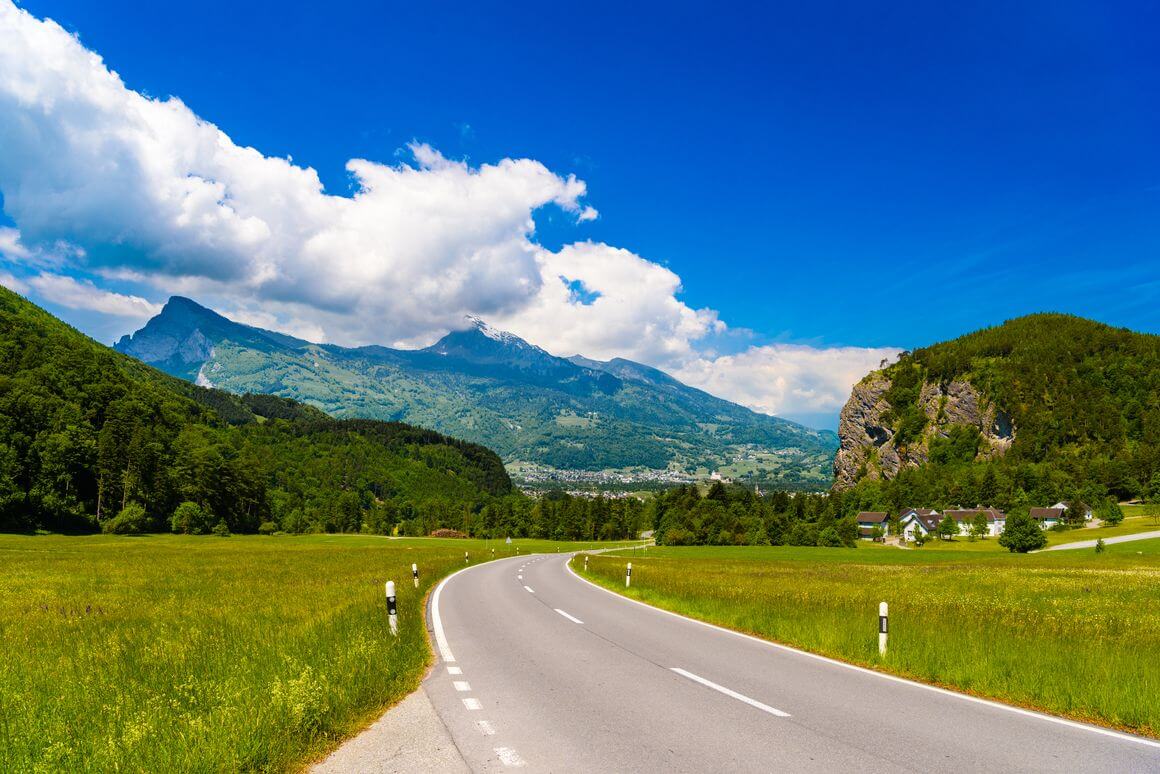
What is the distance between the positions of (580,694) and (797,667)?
4.73 m

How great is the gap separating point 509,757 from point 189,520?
92673 millimetres

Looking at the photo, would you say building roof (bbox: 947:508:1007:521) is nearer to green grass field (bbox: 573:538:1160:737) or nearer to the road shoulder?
green grass field (bbox: 573:538:1160:737)

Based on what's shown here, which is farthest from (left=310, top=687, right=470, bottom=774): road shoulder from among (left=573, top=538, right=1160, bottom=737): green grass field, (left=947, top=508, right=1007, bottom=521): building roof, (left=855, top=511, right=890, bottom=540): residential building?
(left=947, top=508, right=1007, bottom=521): building roof

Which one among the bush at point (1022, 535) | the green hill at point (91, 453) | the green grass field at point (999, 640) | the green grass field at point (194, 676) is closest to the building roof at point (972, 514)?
the bush at point (1022, 535)

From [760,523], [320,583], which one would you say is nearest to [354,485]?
[760,523]

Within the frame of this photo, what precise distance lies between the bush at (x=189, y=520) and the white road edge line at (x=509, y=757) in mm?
91637

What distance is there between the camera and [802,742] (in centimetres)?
684

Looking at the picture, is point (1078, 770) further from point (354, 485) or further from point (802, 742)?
point (354, 485)

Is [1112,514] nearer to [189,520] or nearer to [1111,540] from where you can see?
[1111,540]

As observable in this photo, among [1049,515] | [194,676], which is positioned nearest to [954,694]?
[194,676]

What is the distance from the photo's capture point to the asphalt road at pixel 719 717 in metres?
6.30

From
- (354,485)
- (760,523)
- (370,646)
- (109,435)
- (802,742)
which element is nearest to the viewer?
(802,742)

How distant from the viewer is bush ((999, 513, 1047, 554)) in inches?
2943

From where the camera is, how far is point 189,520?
81.3 m
